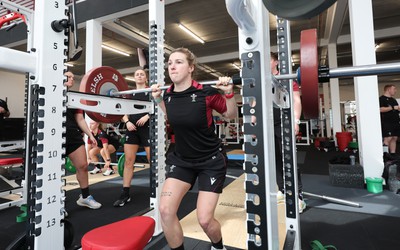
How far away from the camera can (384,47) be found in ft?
29.3

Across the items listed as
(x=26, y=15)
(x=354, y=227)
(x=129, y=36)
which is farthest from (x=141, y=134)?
(x=129, y=36)

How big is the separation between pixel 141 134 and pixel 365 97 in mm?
2936

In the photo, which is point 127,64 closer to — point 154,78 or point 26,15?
point 26,15

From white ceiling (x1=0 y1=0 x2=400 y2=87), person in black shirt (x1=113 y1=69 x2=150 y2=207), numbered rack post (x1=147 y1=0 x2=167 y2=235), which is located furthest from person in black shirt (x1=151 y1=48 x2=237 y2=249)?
white ceiling (x1=0 y1=0 x2=400 y2=87)

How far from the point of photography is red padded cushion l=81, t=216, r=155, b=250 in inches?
36.1

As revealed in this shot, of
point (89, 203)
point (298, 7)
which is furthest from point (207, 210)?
point (89, 203)

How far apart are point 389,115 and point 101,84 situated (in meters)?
4.94

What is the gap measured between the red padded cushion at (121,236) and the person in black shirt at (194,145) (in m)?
0.22

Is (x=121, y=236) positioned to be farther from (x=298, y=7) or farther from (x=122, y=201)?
(x=122, y=201)

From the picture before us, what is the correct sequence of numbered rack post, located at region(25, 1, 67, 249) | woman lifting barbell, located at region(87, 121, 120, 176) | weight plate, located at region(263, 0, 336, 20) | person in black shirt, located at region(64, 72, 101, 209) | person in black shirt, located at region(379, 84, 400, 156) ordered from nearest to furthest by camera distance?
weight plate, located at region(263, 0, 336, 20), numbered rack post, located at region(25, 1, 67, 249), person in black shirt, located at region(64, 72, 101, 209), person in black shirt, located at region(379, 84, 400, 156), woman lifting barbell, located at region(87, 121, 120, 176)

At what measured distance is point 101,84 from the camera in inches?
74.1

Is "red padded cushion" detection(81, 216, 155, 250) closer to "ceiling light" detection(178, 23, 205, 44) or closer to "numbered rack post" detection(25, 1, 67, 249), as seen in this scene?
"numbered rack post" detection(25, 1, 67, 249)

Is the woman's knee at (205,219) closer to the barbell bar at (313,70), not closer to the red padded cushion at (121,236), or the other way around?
the red padded cushion at (121,236)

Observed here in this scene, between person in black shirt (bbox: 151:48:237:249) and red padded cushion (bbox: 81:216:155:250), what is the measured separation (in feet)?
0.73
